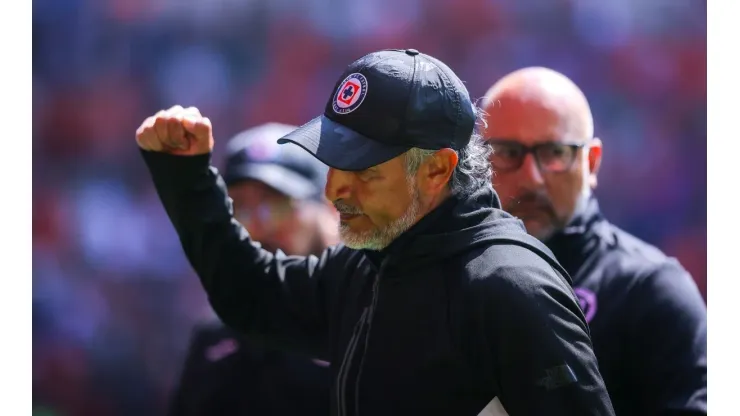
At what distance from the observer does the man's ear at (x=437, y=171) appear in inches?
41.9

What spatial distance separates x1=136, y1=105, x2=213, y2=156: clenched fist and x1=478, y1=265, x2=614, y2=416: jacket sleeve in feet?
1.51

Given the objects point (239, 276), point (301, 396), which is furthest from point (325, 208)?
point (239, 276)

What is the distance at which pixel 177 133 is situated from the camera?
1.19 metres

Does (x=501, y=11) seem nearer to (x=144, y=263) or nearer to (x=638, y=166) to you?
(x=638, y=166)

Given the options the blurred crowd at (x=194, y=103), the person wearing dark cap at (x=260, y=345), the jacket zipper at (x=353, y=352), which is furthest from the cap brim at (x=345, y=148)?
the blurred crowd at (x=194, y=103)

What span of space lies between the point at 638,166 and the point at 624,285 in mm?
1054

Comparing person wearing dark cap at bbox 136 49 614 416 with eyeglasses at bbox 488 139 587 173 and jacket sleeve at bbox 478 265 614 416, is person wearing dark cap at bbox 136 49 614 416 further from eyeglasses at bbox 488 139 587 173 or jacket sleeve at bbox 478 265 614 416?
eyeglasses at bbox 488 139 587 173

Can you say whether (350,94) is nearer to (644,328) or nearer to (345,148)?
(345,148)

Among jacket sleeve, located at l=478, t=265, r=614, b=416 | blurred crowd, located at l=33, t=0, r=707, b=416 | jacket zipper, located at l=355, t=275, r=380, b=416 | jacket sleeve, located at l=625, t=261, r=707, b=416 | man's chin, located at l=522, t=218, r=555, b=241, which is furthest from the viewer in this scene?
blurred crowd, located at l=33, t=0, r=707, b=416

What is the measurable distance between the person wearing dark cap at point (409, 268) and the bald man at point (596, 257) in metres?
0.49

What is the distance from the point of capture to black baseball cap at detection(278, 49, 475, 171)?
1.04 meters

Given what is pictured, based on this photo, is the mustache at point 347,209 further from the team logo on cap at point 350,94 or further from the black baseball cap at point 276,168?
the black baseball cap at point 276,168

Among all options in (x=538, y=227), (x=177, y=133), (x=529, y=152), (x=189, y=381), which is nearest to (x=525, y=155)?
(x=529, y=152)

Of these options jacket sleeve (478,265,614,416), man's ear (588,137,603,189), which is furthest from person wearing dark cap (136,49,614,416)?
man's ear (588,137,603,189)
